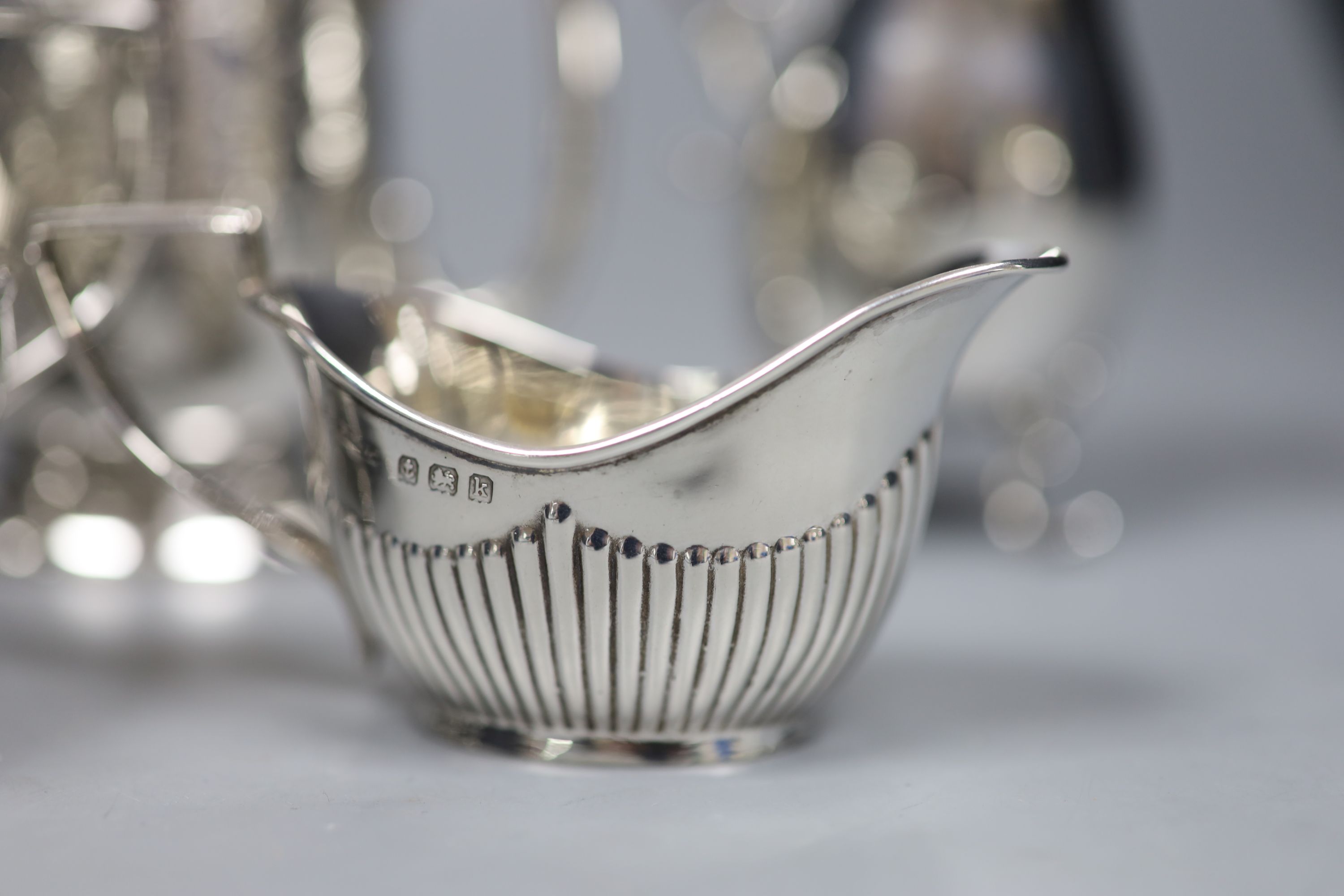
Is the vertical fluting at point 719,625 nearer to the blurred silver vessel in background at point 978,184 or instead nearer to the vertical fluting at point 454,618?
the vertical fluting at point 454,618

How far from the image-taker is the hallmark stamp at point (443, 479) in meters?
0.52

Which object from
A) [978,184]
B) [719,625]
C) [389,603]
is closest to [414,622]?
[389,603]

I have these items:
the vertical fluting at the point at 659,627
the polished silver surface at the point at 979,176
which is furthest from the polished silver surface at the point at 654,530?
the polished silver surface at the point at 979,176

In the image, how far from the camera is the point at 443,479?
1.73 ft

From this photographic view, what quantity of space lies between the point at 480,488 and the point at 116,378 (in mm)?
193

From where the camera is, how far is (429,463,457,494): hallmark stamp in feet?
1.72

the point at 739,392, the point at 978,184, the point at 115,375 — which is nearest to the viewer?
the point at 739,392

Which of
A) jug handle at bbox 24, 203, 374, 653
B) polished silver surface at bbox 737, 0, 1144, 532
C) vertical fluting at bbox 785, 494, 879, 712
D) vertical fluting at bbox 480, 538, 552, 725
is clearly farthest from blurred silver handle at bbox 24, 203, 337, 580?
polished silver surface at bbox 737, 0, 1144, 532

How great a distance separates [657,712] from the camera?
1.74 feet

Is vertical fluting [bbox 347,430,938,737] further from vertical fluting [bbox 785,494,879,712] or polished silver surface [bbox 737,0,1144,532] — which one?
polished silver surface [bbox 737,0,1144,532]

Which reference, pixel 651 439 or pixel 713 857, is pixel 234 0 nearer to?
pixel 651 439

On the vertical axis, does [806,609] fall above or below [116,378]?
below

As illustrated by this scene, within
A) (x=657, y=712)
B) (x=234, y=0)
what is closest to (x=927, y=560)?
(x=657, y=712)

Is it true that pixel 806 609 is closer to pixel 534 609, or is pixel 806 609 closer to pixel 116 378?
pixel 534 609
